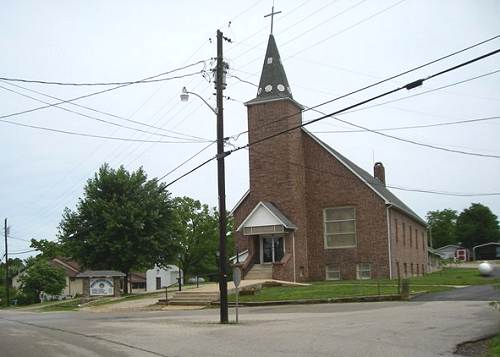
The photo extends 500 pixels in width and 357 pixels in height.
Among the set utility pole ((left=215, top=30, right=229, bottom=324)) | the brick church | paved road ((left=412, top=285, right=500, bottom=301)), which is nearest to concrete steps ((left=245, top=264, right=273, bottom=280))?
the brick church

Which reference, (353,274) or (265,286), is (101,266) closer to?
(265,286)

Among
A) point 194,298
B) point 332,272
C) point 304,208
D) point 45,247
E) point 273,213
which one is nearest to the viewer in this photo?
point 194,298

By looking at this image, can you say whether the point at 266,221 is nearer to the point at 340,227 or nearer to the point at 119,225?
the point at 340,227

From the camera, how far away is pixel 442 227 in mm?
132625

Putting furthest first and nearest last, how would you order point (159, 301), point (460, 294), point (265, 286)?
point (265, 286)
point (159, 301)
point (460, 294)

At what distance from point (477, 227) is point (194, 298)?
303 feet

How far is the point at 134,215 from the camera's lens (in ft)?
135

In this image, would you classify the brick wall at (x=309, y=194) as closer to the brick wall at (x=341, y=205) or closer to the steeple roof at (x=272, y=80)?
the brick wall at (x=341, y=205)

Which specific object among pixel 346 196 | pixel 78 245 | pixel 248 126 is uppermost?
pixel 248 126

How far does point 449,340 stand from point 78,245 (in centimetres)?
3190

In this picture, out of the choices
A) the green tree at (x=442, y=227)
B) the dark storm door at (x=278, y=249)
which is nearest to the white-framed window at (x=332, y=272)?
the dark storm door at (x=278, y=249)

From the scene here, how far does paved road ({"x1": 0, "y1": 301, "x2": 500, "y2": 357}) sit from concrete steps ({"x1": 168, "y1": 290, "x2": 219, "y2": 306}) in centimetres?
825

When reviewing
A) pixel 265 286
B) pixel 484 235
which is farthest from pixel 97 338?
pixel 484 235

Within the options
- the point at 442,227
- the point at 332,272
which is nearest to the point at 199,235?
the point at 332,272
